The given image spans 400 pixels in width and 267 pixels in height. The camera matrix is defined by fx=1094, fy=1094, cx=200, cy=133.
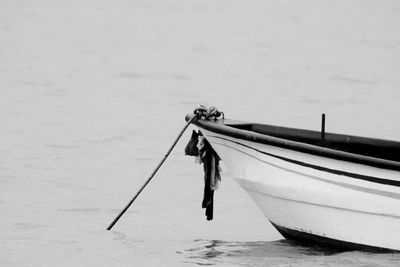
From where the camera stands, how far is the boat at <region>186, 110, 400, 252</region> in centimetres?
765

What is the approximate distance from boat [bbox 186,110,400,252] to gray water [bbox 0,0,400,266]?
175 mm

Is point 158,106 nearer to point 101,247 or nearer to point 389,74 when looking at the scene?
point 389,74

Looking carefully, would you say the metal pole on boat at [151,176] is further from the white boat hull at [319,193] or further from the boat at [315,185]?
the white boat hull at [319,193]

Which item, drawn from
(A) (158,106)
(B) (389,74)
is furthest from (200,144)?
(B) (389,74)

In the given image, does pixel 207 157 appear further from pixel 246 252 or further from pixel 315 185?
pixel 315 185

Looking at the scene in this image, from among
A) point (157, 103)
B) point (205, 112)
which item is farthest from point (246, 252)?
point (157, 103)

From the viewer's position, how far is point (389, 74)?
70.4 feet

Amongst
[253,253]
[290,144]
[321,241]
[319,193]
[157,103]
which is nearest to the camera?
[290,144]

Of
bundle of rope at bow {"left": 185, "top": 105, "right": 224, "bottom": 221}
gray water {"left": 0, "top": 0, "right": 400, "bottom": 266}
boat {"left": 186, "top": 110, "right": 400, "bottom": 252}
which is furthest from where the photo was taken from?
gray water {"left": 0, "top": 0, "right": 400, "bottom": 266}

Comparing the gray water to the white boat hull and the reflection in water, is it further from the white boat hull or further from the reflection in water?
the white boat hull

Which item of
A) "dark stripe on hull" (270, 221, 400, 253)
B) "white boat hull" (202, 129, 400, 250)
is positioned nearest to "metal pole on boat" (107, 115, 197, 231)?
"white boat hull" (202, 129, 400, 250)

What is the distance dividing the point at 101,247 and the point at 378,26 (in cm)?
1989

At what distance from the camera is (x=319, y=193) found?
790 cm

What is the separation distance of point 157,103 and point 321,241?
9.37 metres
